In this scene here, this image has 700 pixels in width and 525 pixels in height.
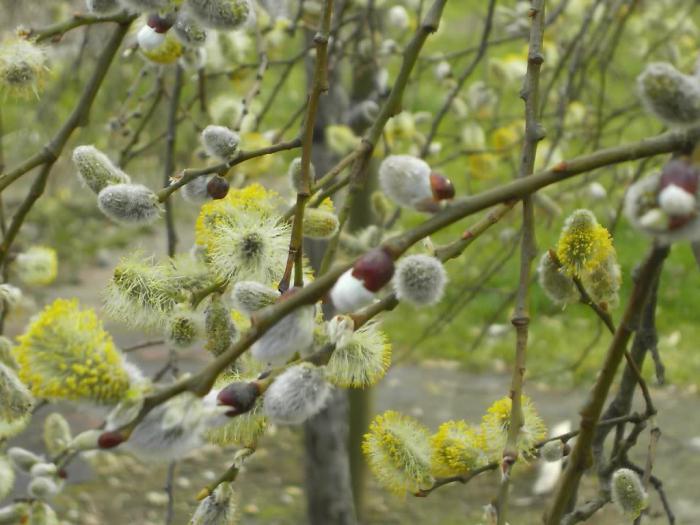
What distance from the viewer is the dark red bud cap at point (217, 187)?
3.60 feet

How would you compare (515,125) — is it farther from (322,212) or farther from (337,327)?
(337,327)

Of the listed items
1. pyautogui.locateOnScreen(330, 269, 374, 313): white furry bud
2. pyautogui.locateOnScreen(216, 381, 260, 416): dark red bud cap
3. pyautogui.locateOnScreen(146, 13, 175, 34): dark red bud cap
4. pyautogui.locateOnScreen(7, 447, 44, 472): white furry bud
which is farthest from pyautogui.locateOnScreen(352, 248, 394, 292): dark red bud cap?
pyautogui.locateOnScreen(7, 447, 44, 472): white furry bud

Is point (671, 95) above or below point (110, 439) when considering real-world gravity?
above

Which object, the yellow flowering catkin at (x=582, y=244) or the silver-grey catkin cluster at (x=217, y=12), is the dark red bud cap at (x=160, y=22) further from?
the yellow flowering catkin at (x=582, y=244)

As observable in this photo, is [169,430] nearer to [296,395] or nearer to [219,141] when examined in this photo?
[296,395]

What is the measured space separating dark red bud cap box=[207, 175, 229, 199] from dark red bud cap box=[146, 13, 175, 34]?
0.70 ft

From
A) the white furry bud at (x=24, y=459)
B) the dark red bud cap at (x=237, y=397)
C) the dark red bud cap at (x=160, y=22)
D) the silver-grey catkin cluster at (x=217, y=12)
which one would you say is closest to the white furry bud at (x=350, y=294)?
the dark red bud cap at (x=237, y=397)

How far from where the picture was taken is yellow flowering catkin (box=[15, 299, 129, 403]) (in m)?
0.70

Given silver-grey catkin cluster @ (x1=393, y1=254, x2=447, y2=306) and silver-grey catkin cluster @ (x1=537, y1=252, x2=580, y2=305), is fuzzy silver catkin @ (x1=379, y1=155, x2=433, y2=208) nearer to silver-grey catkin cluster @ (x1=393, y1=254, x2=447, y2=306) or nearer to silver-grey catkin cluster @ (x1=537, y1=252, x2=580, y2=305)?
silver-grey catkin cluster @ (x1=393, y1=254, x2=447, y2=306)

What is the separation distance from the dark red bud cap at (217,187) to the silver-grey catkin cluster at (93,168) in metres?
0.12

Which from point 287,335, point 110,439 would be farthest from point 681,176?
point 110,439

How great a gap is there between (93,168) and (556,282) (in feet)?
1.78

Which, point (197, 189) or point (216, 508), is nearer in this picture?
point (216, 508)

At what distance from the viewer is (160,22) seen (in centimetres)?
117
